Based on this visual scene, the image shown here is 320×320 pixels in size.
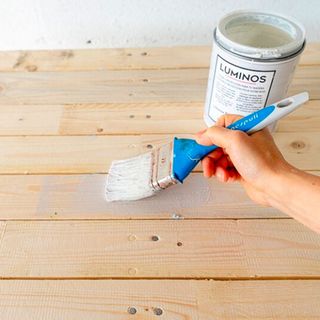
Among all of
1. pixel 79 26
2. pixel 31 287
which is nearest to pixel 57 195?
pixel 31 287

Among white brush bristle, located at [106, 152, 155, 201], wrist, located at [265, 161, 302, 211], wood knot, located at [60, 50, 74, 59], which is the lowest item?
wood knot, located at [60, 50, 74, 59]

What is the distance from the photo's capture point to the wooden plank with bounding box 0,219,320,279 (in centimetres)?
50

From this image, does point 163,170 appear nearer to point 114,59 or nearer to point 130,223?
point 130,223

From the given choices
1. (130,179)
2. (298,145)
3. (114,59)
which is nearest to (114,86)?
(114,59)

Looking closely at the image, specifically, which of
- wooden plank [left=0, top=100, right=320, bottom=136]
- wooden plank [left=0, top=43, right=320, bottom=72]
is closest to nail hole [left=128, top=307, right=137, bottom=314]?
wooden plank [left=0, top=100, right=320, bottom=136]

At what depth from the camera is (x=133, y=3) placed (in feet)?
2.56

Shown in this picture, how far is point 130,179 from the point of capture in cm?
58

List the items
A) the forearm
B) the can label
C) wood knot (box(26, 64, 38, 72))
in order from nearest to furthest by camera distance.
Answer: the forearm, the can label, wood knot (box(26, 64, 38, 72))

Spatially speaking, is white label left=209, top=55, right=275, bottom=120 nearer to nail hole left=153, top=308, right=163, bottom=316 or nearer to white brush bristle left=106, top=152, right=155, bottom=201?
white brush bristle left=106, top=152, right=155, bottom=201

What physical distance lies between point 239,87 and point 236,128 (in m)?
0.09

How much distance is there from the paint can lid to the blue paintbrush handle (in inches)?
4.3

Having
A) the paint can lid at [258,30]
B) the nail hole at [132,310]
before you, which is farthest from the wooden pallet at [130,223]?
the paint can lid at [258,30]

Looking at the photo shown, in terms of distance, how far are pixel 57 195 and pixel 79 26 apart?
41 centimetres

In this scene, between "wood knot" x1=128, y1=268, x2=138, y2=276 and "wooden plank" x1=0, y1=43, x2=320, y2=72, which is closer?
"wood knot" x1=128, y1=268, x2=138, y2=276
